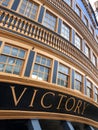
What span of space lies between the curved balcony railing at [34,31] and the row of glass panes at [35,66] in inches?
33.0

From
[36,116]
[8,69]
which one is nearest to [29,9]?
[8,69]

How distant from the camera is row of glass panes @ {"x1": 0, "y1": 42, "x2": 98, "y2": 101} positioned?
690cm

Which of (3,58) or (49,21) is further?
(49,21)

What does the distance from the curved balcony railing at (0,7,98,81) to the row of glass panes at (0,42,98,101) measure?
0.84 metres

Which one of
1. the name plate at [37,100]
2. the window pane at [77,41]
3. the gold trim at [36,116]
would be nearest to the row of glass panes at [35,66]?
the name plate at [37,100]

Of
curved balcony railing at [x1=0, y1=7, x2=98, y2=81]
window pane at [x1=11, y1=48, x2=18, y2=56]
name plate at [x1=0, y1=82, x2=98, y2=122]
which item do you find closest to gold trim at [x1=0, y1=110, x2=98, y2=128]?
name plate at [x1=0, y1=82, x2=98, y2=122]

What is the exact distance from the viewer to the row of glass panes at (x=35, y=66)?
271 inches

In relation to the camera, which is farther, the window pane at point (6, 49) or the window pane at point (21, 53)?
the window pane at point (21, 53)

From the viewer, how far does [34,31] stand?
817 cm

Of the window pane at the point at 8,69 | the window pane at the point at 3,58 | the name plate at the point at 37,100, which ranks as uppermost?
the window pane at the point at 3,58

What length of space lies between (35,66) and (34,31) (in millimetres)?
1748

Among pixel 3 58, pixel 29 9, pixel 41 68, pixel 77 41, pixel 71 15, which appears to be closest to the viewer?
pixel 3 58

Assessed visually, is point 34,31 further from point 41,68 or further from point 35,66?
point 41,68

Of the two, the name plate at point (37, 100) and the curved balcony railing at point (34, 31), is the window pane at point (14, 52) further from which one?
the name plate at point (37, 100)
